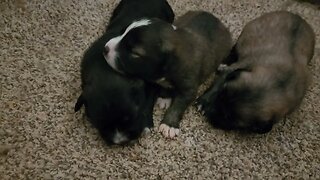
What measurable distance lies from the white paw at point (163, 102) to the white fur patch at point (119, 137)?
41 cm

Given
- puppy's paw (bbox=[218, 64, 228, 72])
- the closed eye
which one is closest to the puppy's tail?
the closed eye

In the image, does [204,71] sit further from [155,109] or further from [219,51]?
[155,109]

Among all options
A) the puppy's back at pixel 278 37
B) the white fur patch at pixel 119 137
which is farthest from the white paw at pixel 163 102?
the puppy's back at pixel 278 37

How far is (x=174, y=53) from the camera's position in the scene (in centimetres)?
246

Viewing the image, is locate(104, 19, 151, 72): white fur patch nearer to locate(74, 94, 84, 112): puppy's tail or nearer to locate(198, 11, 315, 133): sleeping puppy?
locate(74, 94, 84, 112): puppy's tail

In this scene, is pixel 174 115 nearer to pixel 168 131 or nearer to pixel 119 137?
pixel 168 131

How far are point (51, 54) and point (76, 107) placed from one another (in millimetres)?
563

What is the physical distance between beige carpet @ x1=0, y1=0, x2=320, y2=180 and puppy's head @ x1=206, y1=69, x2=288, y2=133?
127 mm

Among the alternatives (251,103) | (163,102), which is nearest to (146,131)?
(163,102)

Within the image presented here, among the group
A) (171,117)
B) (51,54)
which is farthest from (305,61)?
(51,54)

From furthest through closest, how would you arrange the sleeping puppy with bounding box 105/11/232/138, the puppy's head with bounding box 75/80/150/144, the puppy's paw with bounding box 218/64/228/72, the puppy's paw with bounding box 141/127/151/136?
the puppy's paw with bounding box 218/64/228/72, the puppy's paw with bounding box 141/127/151/136, the sleeping puppy with bounding box 105/11/232/138, the puppy's head with bounding box 75/80/150/144

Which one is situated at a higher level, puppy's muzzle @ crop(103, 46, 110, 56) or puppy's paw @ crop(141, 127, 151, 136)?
puppy's muzzle @ crop(103, 46, 110, 56)

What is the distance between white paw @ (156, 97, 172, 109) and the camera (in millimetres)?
2672

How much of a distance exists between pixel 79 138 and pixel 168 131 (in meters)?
0.49
